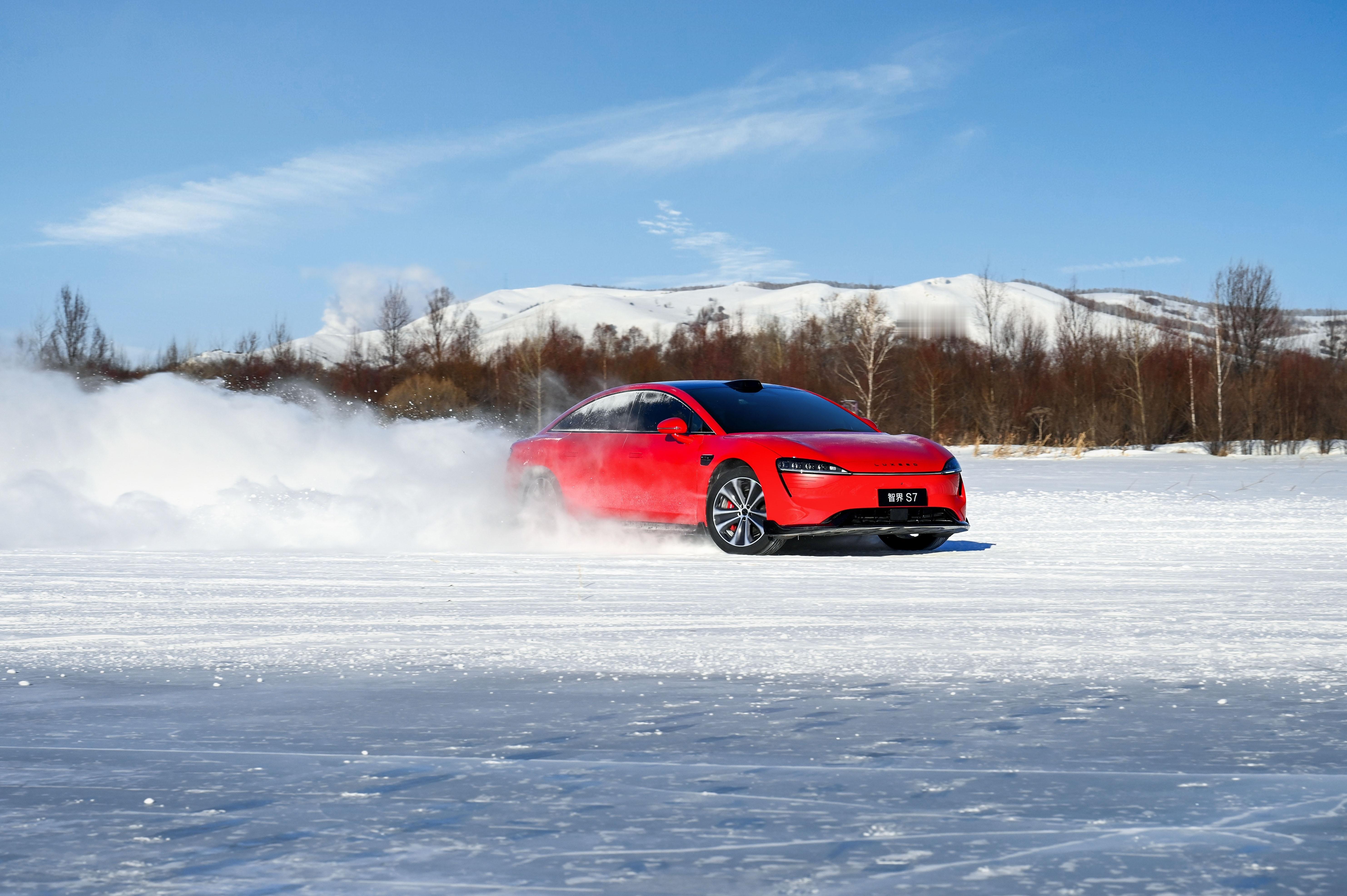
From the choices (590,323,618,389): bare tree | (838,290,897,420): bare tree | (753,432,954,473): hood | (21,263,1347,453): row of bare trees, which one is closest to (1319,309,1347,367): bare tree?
(21,263,1347,453): row of bare trees

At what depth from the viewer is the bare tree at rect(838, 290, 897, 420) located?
45031 millimetres

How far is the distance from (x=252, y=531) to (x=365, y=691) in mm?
7467

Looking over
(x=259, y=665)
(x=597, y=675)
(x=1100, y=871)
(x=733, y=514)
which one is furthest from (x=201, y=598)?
(x=1100, y=871)

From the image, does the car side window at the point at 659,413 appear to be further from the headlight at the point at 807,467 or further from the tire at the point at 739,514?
the headlight at the point at 807,467

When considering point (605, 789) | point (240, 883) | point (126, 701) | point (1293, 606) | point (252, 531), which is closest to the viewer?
point (240, 883)

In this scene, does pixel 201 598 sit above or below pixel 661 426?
below

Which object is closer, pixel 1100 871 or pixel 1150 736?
pixel 1100 871

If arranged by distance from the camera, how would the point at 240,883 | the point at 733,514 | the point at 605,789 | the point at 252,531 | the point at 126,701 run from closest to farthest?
1. the point at 240,883
2. the point at 605,789
3. the point at 126,701
4. the point at 733,514
5. the point at 252,531

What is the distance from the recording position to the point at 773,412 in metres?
11.0

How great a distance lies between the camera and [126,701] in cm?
480

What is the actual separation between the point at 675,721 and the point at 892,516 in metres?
5.70

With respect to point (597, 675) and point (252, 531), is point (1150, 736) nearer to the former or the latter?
point (597, 675)

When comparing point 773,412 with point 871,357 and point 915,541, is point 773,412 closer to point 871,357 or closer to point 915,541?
point 915,541

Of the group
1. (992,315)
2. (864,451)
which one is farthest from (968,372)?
(864,451)
